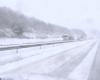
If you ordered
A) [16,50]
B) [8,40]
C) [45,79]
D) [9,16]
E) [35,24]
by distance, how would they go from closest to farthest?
[45,79] → [16,50] → [9,16] → [35,24] → [8,40]

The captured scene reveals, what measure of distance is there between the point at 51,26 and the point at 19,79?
577 inches

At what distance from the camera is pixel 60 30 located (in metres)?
18.3

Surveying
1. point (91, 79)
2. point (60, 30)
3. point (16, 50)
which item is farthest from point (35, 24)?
point (91, 79)

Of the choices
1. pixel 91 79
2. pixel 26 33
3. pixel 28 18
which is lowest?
pixel 91 79

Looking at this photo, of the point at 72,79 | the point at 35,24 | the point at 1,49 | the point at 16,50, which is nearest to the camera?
the point at 72,79

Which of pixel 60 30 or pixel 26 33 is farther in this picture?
pixel 26 33

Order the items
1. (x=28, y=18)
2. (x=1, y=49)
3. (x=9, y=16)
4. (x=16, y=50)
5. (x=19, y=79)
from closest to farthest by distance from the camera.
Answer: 1. (x=19, y=79)
2. (x=1, y=49)
3. (x=16, y=50)
4. (x=9, y=16)
5. (x=28, y=18)

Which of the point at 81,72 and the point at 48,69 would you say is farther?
the point at 48,69

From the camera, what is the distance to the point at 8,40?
827 inches

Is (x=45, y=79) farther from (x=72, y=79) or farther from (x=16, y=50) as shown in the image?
(x=16, y=50)

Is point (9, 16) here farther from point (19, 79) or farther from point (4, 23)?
point (19, 79)

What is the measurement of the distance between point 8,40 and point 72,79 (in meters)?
17.0

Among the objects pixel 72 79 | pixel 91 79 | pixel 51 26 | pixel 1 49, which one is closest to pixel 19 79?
pixel 72 79

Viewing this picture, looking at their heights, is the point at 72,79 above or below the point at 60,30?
below
